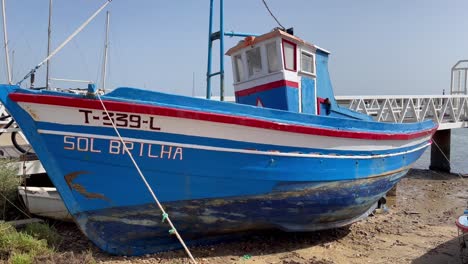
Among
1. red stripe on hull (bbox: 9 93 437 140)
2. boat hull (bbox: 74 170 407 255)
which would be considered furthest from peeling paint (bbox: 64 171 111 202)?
red stripe on hull (bbox: 9 93 437 140)

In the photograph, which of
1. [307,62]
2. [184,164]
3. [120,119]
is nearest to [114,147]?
[120,119]

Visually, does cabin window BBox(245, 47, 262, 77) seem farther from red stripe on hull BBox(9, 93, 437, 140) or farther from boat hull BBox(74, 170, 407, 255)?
boat hull BBox(74, 170, 407, 255)

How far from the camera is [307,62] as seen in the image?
21.1 feet

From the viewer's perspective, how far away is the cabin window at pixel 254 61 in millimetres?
6311

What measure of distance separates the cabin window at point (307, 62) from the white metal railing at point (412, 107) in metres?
6.98

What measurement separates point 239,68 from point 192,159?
2.74 m

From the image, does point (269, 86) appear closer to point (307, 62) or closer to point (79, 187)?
point (307, 62)

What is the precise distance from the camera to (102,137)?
4.35 m

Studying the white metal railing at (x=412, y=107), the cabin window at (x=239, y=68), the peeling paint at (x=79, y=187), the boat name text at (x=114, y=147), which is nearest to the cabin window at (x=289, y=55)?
the cabin window at (x=239, y=68)

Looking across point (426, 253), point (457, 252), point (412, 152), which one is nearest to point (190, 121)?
point (426, 253)

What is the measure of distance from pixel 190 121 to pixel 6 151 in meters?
6.27

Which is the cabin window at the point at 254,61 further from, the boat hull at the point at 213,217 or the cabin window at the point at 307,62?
the boat hull at the point at 213,217

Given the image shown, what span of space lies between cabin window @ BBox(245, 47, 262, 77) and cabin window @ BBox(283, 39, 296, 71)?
0.46 meters

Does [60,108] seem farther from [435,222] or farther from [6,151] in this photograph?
[435,222]
